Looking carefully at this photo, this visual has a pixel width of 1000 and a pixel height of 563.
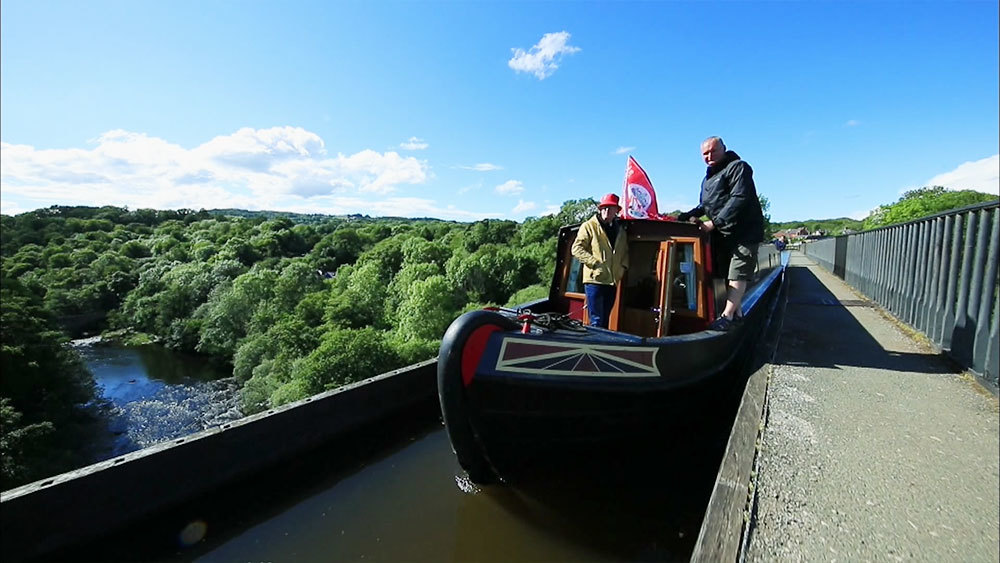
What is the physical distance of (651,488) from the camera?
16.3ft

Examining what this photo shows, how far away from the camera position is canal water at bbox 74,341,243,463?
22.1m

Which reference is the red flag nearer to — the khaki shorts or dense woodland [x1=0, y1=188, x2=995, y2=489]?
the khaki shorts

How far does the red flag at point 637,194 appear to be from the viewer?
5785 millimetres

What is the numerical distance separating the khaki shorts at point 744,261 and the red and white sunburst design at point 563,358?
1.82 meters

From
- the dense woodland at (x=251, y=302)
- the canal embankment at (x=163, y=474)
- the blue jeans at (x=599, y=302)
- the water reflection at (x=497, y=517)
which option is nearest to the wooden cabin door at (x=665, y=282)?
the blue jeans at (x=599, y=302)

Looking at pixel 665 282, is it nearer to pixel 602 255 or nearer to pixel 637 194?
pixel 602 255

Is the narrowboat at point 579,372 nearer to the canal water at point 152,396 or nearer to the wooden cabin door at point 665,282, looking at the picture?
the wooden cabin door at point 665,282

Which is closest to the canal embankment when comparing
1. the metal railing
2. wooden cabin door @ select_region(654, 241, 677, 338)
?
wooden cabin door @ select_region(654, 241, 677, 338)

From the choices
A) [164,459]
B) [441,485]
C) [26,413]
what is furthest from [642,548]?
[26,413]

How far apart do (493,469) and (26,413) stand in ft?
78.9

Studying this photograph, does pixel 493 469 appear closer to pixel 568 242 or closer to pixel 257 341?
pixel 568 242

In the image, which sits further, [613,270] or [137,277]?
[137,277]

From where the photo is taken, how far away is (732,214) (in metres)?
4.97

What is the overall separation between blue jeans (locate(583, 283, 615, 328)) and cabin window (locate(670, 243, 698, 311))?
744 mm
